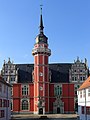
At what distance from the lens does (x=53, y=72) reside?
7056cm

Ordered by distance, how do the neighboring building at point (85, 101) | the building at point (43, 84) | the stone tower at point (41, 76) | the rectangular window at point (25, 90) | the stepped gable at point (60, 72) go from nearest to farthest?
the neighboring building at point (85, 101)
the stone tower at point (41, 76)
the building at point (43, 84)
the rectangular window at point (25, 90)
the stepped gable at point (60, 72)

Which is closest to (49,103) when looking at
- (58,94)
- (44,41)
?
(58,94)

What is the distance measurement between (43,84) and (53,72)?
5.42m

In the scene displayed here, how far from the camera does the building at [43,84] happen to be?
66.6 m

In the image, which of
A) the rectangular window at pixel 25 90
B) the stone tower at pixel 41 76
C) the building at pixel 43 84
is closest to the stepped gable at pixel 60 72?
the building at pixel 43 84

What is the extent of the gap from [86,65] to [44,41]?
490 inches

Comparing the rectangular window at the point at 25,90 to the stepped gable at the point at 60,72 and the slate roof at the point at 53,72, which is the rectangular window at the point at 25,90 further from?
the stepped gable at the point at 60,72

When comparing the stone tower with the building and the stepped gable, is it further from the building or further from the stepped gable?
the stepped gable

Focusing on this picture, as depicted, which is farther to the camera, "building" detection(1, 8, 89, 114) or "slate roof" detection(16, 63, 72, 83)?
"slate roof" detection(16, 63, 72, 83)

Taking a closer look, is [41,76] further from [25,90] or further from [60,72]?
[60,72]

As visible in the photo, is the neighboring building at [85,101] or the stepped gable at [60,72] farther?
the stepped gable at [60,72]

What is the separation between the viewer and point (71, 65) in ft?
234

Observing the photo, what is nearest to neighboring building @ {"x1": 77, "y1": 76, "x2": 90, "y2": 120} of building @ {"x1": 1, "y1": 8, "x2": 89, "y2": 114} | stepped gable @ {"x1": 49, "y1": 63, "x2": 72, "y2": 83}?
building @ {"x1": 1, "y1": 8, "x2": 89, "y2": 114}

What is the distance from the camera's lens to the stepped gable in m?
69.2
